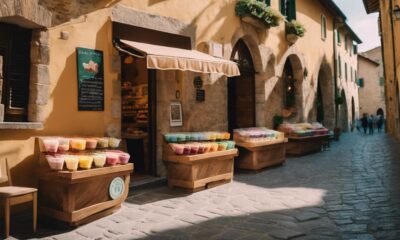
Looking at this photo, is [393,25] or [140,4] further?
[393,25]

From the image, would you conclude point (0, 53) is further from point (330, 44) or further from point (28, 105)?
point (330, 44)

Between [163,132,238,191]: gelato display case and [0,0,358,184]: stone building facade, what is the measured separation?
77 cm

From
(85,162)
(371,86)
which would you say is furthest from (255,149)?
(371,86)

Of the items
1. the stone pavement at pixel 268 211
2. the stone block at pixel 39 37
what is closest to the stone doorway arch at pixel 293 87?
the stone pavement at pixel 268 211

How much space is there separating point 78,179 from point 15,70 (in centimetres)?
197

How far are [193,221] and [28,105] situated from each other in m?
2.92

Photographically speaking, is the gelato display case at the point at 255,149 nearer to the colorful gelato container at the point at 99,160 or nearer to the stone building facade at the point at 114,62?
the stone building facade at the point at 114,62

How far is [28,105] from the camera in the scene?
482 cm

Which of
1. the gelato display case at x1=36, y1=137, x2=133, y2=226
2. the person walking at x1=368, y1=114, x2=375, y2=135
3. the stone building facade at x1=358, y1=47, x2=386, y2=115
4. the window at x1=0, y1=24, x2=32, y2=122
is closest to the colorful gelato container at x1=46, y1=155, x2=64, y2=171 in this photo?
the gelato display case at x1=36, y1=137, x2=133, y2=226

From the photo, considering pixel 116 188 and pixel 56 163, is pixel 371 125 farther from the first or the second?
pixel 56 163

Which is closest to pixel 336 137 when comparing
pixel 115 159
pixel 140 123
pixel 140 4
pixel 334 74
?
pixel 334 74

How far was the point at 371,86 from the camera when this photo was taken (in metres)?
35.8

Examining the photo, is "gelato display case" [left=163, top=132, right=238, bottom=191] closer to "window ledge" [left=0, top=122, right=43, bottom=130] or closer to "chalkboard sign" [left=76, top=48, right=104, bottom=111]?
"chalkboard sign" [left=76, top=48, right=104, bottom=111]

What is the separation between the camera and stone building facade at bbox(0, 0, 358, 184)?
4.72 metres
